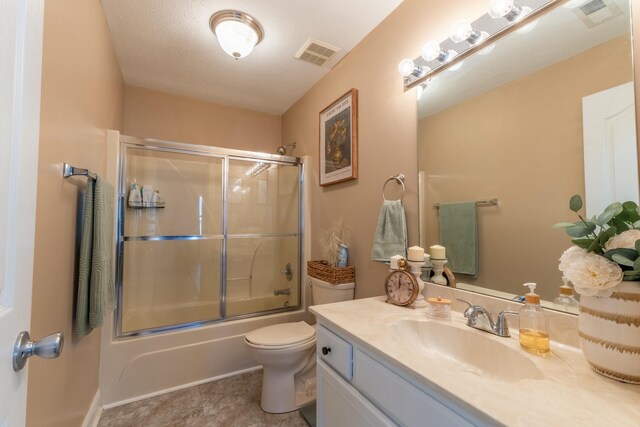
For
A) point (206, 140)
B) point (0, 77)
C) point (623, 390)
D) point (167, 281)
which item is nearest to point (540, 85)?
point (623, 390)

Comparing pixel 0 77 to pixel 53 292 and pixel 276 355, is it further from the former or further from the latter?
pixel 276 355

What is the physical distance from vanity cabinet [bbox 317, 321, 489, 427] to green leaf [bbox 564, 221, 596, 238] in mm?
547

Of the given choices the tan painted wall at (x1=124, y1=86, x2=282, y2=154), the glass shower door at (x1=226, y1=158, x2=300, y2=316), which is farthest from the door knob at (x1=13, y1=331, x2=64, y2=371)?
the tan painted wall at (x1=124, y1=86, x2=282, y2=154)

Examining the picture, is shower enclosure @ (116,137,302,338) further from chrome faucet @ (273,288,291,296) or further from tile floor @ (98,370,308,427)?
tile floor @ (98,370,308,427)

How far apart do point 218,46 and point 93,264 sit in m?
1.64

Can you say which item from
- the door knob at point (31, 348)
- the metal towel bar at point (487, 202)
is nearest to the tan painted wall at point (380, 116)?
the metal towel bar at point (487, 202)

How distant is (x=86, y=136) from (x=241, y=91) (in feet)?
4.99

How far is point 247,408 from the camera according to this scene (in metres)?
1.78

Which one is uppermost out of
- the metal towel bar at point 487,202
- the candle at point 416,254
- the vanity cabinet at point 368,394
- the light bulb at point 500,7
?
the light bulb at point 500,7

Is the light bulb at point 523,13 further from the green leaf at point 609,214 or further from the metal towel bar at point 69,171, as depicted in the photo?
the metal towel bar at point 69,171

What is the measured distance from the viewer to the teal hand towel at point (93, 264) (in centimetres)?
126

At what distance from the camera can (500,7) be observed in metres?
1.08

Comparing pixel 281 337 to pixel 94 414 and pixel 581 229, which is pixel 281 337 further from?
pixel 581 229

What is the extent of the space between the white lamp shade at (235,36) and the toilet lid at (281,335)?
181 cm
